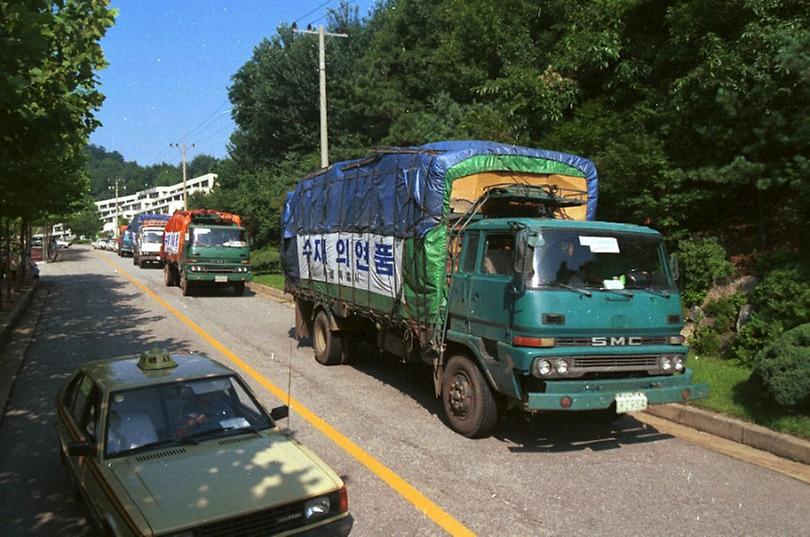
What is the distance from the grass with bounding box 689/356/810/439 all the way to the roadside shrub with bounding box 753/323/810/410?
144 mm

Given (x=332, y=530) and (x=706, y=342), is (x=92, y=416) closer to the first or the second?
(x=332, y=530)

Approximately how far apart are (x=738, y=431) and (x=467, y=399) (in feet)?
9.58

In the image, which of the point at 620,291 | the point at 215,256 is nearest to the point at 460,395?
the point at 620,291

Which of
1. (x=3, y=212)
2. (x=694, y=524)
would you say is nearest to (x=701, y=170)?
(x=694, y=524)

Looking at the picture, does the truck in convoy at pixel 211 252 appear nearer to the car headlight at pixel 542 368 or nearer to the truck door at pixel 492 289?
the truck door at pixel 492 289

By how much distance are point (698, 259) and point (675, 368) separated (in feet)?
16.1

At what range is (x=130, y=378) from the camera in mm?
4781

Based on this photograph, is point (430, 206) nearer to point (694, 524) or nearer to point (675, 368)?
point (675, 368)

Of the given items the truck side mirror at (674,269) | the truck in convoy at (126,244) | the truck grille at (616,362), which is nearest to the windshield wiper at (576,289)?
the truck grille at (616,362)

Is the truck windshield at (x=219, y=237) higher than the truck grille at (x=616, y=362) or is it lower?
higher

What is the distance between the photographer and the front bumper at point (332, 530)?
12.2ft

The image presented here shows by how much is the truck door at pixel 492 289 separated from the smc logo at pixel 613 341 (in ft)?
2.84

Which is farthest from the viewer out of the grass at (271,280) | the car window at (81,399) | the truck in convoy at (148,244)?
the truck in convoy at (148,244)

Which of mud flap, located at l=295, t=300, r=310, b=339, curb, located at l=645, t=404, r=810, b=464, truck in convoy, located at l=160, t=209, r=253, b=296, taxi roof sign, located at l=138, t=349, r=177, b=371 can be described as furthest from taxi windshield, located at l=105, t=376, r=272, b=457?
truck in convoy, located at l=160, t=209, r=253, b=296
